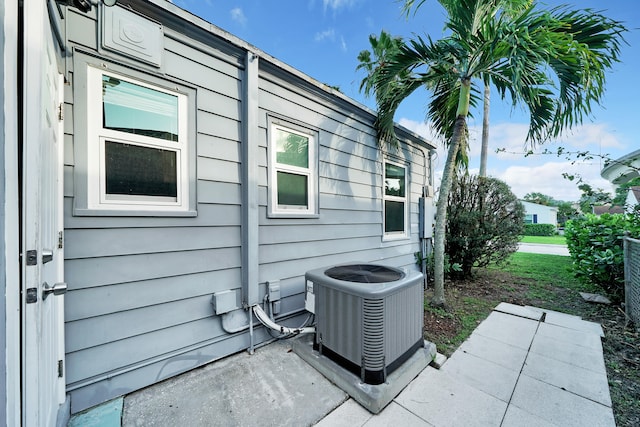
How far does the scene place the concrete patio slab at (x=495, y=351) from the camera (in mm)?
2328

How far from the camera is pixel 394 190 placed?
14.5 feet

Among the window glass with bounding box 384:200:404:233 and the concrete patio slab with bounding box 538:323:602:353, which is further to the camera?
the window glass with bounding box 384:200:404:233

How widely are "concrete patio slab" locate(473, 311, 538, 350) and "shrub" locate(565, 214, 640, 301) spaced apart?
63.6 inches

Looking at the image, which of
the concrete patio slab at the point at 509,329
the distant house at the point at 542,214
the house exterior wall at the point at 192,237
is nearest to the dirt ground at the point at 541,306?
the concrete patio slab at the point at 509,329

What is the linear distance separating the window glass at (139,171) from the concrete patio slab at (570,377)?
347 centimetres

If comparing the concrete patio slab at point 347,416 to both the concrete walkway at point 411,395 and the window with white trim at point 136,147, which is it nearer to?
the concrete walkway at point 411,395

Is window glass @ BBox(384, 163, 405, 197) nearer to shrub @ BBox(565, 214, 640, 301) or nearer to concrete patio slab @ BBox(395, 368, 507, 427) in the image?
concrete patio slab @ BBox(395, 368, 507, 427)

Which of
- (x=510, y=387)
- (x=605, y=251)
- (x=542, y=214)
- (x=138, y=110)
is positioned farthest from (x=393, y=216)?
(x=542, y=214)

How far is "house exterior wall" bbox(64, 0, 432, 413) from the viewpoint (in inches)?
66.4

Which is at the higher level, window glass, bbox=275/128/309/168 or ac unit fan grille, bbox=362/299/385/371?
window glass, bbox=275/128/309/168

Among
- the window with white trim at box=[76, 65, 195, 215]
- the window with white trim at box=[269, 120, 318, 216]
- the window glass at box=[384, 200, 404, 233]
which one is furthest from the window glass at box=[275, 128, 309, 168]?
the window glass at box=[384, 200, 404, 233]

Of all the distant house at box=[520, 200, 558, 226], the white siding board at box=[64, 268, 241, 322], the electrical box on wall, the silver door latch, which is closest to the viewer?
the silver door latch

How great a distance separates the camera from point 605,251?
3.65m

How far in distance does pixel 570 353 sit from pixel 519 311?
1073mm
